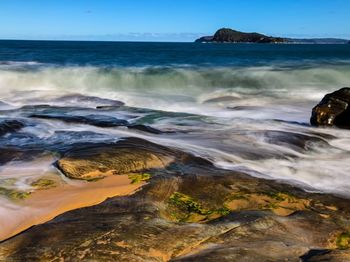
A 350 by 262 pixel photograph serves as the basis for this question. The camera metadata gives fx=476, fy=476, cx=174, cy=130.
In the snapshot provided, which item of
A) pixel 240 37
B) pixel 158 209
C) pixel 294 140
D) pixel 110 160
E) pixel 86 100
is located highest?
pixel 240 37

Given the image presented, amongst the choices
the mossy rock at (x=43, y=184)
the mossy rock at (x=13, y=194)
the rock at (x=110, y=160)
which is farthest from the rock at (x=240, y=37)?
the mossy rock at (x=13, y=194)

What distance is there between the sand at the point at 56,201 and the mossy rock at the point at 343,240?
8.06 ft

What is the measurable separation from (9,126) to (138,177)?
5327mm

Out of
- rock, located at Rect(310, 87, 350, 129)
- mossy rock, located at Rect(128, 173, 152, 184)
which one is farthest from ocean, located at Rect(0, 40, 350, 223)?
mossy rock, located at Rect(128, 173, 152, 184)

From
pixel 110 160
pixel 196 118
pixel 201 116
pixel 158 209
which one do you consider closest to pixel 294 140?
pixel 196 118

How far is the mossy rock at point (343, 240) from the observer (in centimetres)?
482

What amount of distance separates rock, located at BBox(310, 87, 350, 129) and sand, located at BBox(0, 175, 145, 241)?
25.1 ft

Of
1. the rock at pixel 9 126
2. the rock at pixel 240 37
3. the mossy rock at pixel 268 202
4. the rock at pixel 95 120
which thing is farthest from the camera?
the rock at pixel 240 37

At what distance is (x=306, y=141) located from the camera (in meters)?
10.2

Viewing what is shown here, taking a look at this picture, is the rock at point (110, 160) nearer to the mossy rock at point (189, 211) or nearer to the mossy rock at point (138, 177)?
the mossy rock at point (138, 177)

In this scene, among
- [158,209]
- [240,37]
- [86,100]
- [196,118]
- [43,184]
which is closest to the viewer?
[158,209]

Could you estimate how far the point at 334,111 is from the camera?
41.6 ft

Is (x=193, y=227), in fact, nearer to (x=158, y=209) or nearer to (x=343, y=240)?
(x=158, y=209)

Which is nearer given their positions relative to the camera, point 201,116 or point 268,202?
point 268,202
